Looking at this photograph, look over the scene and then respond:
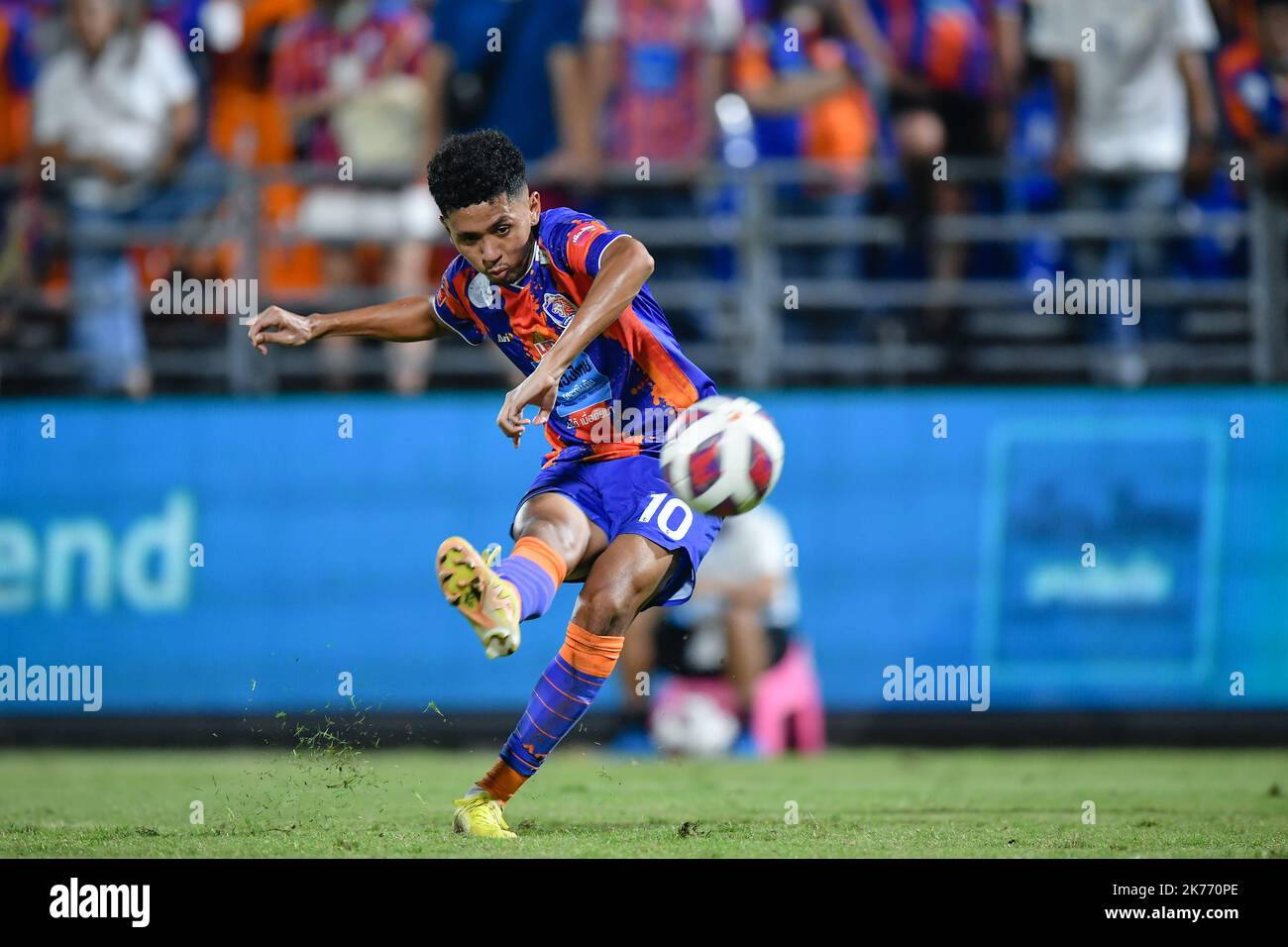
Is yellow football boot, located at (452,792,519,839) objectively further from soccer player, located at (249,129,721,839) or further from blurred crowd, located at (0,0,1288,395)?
blurred crowd, located at (0,0,1288,395)

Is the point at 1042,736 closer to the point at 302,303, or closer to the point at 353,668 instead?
the point at 353,668

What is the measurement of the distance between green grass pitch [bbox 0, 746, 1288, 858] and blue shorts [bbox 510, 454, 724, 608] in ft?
3.56

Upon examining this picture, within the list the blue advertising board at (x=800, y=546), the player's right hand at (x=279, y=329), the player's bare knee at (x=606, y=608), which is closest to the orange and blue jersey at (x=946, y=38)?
the blue advertising board at (x=800, y=546)

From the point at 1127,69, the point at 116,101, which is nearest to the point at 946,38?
the point at 1127,69

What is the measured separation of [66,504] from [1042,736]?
6.61 meters

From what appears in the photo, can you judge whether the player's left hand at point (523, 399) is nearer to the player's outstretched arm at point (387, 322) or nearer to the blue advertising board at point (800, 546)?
the player's outstretched arm at point (387, 322)

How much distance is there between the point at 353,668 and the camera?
11.5 metres

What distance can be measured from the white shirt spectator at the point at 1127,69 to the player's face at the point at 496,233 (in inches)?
245

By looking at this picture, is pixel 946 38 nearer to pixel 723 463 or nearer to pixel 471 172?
pixel 723 463

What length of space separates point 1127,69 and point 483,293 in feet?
21.2

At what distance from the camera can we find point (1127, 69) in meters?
12.0

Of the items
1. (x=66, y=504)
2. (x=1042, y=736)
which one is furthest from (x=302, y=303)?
(x=1042, y=736)

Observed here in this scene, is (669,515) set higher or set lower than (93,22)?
lower

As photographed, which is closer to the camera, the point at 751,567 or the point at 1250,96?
the point at 751,567
